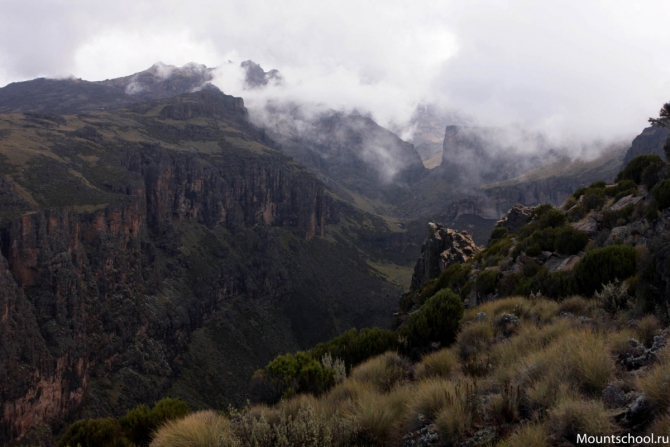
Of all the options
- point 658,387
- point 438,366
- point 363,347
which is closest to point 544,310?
point 438,366

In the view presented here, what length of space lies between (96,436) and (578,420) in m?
10.2

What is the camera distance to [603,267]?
1142cm

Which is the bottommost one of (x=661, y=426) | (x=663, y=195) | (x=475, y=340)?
(x=475, y=340)

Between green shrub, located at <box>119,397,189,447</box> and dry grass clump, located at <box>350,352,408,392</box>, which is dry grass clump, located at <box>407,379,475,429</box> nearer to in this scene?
dry grass clump, located at <box>350,352,408,392</box>

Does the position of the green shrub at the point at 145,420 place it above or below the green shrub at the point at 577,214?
below

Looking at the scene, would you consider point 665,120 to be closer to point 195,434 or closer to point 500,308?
point 500,308

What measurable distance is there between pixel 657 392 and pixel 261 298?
13277 cm

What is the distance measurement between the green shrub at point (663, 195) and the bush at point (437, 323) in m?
7.71

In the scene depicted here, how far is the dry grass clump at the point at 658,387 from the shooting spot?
4598mm

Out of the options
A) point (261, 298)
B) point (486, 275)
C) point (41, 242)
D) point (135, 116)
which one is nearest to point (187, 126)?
point (135, 116)

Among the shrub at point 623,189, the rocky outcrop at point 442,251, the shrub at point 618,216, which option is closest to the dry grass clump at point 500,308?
the shrub at point 618,216

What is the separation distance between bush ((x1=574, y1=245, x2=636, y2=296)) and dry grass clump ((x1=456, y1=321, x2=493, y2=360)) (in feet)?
13.0

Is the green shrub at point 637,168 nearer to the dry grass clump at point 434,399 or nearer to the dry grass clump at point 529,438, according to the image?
the dry grass clump at point 434,399

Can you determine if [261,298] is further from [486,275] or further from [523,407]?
[523,407]
